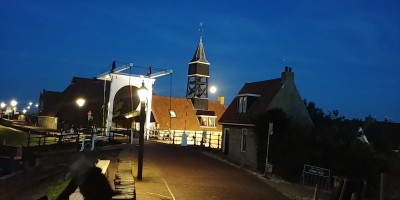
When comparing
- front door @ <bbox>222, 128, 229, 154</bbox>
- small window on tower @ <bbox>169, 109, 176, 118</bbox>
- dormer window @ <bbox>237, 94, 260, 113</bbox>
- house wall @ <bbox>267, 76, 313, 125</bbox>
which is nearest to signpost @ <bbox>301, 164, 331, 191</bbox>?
house wall @ <bbox>267, 76, 313, 125</bbox>

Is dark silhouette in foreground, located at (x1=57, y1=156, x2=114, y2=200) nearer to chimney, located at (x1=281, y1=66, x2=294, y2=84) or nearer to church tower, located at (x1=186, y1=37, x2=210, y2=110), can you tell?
chimney, located at (x1=281, y1=66, x2=294, y2=84)

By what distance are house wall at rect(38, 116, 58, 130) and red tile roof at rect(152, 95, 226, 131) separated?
51.2 feet

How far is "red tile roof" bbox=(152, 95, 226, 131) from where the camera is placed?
158 ft

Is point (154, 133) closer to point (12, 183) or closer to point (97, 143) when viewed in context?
point (97, 143)

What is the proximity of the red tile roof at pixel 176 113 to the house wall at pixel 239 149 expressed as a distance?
18149mm

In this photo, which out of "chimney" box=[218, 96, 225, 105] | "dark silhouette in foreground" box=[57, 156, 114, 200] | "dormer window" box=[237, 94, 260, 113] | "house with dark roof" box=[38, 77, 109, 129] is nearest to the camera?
"dark silhouette in foreground" box=[57, 156, 114, 200]

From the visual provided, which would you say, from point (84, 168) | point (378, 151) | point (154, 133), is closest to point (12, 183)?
point (84, 168)

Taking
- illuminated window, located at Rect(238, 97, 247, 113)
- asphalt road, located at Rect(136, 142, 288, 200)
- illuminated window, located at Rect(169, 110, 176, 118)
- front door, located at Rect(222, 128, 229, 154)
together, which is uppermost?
illuminated window, located at Rect(238, 97, 247, 113)

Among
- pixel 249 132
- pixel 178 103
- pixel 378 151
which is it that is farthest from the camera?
pixel 178 103

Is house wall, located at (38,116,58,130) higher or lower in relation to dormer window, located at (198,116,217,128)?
lower

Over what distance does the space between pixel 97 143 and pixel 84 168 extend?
940 inches

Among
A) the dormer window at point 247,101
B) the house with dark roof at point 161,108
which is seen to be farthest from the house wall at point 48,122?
the dormer window at point 247,101

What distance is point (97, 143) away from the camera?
29969 mm

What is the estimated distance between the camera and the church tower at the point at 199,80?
177ft
